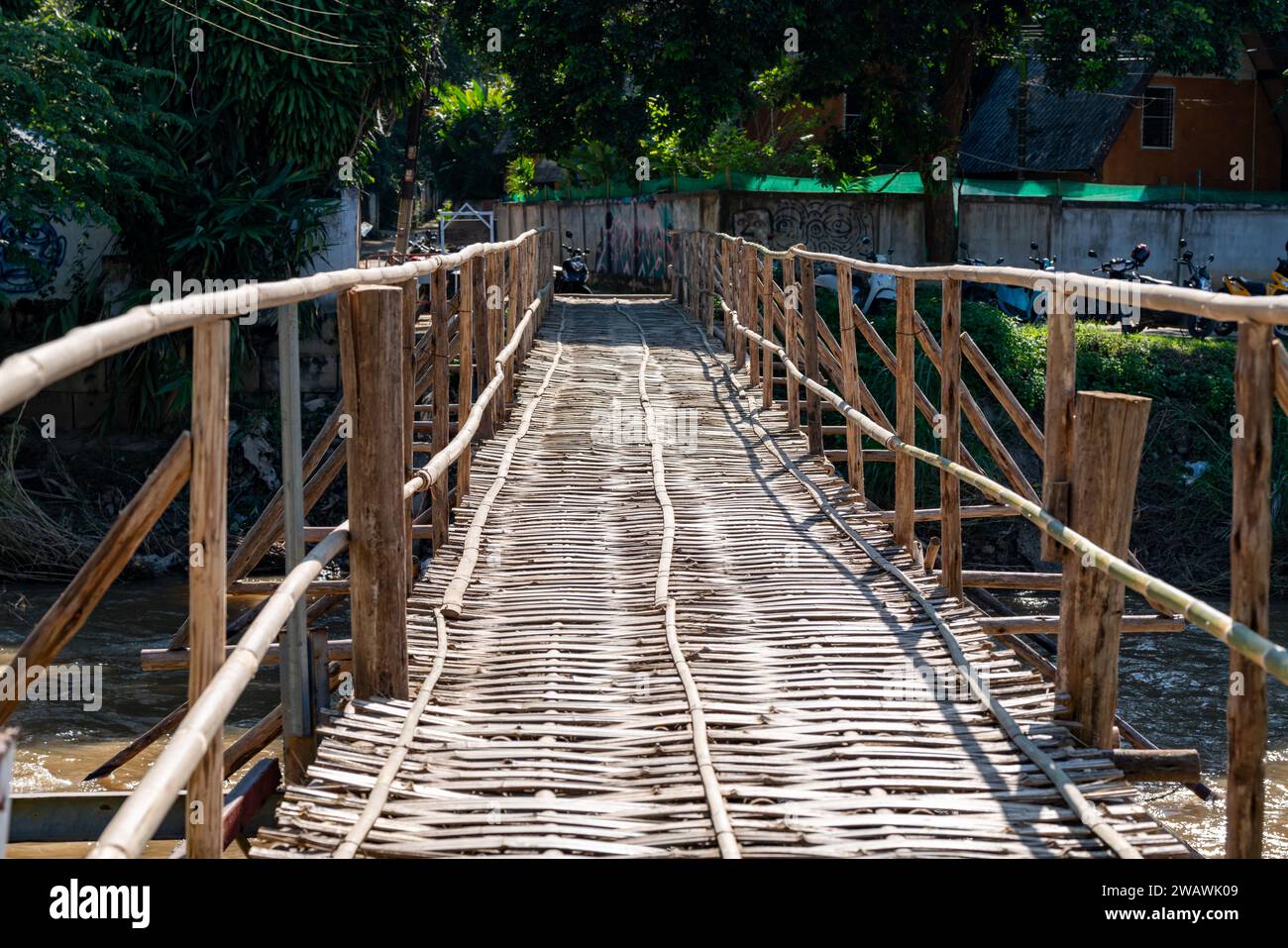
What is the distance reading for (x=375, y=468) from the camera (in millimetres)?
4551

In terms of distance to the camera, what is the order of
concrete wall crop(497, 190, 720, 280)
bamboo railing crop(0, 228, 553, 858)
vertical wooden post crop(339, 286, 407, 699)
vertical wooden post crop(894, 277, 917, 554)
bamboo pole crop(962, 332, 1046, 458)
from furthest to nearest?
1. concrete wall crop(497, 190, 720, 280)
2. vertical wooden post crop(894, 277, 917, 554)
3. bamboo pole crop(962, 332, 1046, 458)
4. vertical wooden post crop(339, 286, 407, 699)
5. bamboo railing crop(0, 228, 553, 858)

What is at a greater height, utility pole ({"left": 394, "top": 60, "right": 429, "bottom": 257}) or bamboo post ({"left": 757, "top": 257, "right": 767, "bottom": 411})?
utility pole ({"left": 394, "top": 60, "right": 429, "bottom": 257})

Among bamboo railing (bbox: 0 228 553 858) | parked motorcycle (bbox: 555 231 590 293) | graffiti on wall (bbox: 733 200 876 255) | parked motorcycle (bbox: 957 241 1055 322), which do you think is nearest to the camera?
bamboo railing (bbox: 0 228 553 858)

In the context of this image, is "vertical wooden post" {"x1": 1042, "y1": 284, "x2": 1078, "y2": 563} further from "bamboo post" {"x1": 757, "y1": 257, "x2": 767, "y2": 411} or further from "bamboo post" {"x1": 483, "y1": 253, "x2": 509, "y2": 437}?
"bamboo post" {"x1": 757, "y1": 257, "x2": 767, "y2": 411}

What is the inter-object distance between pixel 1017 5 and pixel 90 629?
13871 millimetres

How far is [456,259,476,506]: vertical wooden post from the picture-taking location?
8.03m

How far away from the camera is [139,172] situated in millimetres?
15695

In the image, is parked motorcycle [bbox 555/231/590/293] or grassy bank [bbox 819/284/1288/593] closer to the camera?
grassy bank [bbox 819/284/1288/593]

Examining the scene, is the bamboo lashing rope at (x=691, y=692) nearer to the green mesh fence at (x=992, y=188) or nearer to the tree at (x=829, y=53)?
the tree at (x=829, y=53)

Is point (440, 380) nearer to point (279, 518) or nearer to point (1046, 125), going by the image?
point (279, 518)

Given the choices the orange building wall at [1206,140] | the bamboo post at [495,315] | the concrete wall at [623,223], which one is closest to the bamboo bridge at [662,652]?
the bamboo post at [495,315]

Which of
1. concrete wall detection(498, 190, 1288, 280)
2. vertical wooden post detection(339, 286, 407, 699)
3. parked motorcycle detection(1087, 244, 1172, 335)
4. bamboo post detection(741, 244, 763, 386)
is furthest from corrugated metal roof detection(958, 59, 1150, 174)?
vertical wooden post detection(339, 286, 407, 699)

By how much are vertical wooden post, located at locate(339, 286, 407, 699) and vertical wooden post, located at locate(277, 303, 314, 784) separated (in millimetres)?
192
